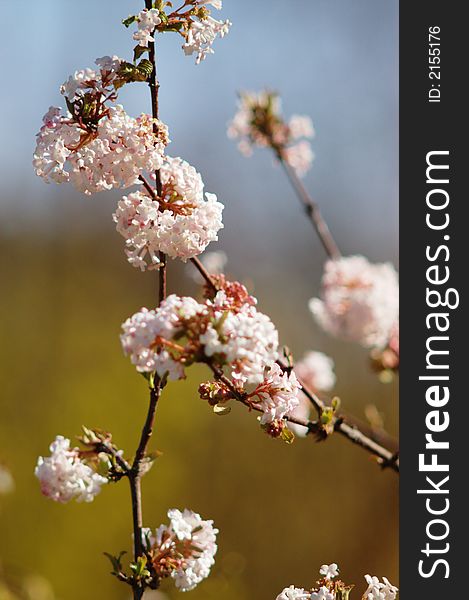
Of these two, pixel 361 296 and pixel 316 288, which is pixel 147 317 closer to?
pixel 361 296

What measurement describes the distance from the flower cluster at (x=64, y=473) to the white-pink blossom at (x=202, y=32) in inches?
18.7

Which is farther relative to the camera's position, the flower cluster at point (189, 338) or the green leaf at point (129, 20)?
the green leaf at point (129, 20)

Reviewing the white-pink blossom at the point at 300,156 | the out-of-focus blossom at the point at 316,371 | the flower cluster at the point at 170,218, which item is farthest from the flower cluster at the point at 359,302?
the flower cluster at the point at 170,218

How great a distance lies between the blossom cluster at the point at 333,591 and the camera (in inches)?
30.3

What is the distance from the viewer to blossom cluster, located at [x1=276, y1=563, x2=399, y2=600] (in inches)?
30.3

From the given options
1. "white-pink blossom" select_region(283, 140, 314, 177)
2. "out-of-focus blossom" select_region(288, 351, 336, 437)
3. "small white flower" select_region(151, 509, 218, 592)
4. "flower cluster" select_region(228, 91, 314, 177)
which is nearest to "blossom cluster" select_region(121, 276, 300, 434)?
"small white flower" select_region(151, 509, 218, 592)

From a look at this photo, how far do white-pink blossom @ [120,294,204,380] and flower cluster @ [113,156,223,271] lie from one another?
0.45 ft

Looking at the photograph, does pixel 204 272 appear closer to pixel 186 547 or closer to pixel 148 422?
pixel 148 422

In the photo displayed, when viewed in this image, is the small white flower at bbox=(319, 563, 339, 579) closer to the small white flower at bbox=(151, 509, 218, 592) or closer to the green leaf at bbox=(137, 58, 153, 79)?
the small white flower at bbox=(151, 509, 218, 592)

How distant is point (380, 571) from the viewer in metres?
5.73

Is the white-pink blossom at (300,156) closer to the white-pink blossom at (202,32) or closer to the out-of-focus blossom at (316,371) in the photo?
the out-of-focus blossom at (316,371)

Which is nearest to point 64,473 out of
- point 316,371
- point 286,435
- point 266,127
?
point 286,435

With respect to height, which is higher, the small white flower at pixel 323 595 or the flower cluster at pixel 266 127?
the flower cluster at pixel 266 127

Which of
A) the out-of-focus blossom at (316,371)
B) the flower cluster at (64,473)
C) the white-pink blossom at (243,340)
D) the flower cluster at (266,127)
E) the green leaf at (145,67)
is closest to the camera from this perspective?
the white-pink blossom at (243,340)
